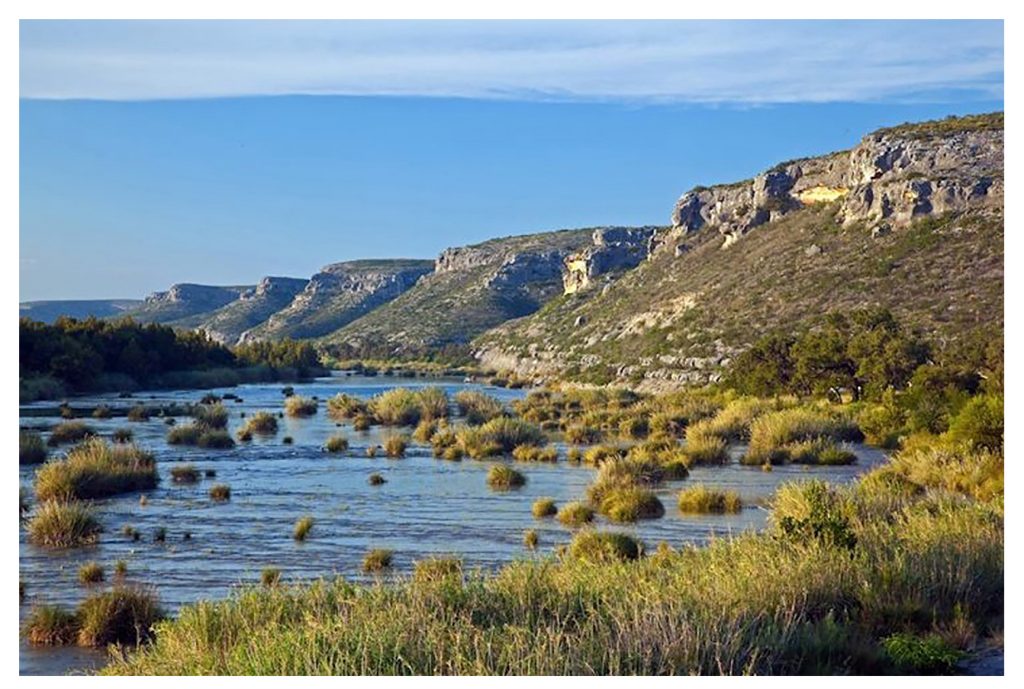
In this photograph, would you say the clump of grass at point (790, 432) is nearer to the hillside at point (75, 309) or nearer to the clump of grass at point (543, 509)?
the clump of grass at point (543, 509)

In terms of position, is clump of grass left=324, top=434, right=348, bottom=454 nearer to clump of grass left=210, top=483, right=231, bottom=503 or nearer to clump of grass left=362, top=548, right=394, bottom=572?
clump of grass left=210, top=483, right=231, bottom=503

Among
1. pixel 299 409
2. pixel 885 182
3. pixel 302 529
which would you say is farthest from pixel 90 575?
pixel 885 182

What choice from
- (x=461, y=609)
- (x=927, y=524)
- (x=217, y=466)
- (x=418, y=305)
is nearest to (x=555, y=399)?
(x=217, y=466)

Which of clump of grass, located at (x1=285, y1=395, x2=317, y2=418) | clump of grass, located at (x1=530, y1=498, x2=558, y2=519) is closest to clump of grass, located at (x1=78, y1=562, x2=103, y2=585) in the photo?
clump of grass, located at (x1=530, y1=498, x2=558, y2=519)

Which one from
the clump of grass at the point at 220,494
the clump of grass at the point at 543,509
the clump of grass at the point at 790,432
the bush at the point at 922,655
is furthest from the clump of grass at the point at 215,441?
the bush at the point at 922,655

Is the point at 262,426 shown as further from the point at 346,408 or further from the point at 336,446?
the point at 346,408
